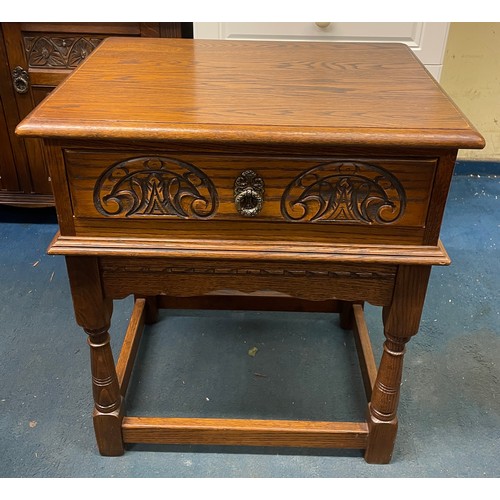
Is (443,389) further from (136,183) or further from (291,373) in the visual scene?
(136,183)

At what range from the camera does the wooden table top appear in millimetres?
722

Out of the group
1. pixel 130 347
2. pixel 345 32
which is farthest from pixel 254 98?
pixel 345 32

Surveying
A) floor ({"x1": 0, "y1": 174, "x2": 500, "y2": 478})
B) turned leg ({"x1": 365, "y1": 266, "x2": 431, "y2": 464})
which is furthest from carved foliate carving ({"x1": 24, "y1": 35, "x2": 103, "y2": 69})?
turned leg ({"x1": 365, "y1": 266, "x2": 431, "y2": 464})

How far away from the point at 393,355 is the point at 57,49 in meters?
1.27

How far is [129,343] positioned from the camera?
1236mm

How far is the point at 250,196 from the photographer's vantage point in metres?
0.78

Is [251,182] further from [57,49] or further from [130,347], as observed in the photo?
[57,49]

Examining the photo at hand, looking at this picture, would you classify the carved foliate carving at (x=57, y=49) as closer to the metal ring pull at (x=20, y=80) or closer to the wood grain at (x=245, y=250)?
the metal ring pull at (x=20, y=80)

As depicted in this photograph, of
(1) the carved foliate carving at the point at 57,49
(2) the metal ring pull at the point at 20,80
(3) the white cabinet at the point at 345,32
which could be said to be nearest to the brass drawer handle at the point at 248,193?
(3) the white cabinet at the point at 345,32

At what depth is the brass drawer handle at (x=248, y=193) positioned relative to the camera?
0.77m

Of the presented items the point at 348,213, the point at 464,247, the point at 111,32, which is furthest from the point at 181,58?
the point at 464,247

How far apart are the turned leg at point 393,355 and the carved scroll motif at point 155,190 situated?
0.34 metres

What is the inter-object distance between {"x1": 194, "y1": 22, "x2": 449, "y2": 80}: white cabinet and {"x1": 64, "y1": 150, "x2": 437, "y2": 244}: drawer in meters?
0.85

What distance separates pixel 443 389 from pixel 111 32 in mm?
1298
